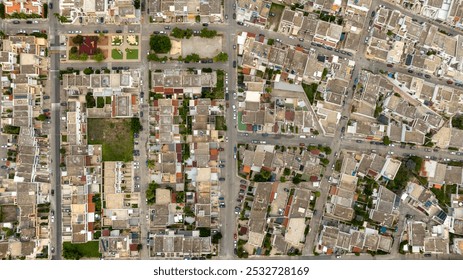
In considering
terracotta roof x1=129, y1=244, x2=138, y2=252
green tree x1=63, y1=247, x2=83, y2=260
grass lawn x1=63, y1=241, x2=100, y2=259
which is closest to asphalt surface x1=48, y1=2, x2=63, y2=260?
green tree x1=63, y1=247, x2=83, y2=260

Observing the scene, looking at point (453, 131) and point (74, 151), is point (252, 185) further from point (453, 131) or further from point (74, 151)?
point (453, 131)

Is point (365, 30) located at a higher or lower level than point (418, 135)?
higher

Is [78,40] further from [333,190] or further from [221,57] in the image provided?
[333,190]

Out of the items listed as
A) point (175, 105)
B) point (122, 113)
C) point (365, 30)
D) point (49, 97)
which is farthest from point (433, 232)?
point (49, 97)

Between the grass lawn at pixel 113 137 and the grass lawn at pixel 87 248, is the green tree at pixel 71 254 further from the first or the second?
the grass lawn at pixel 113 137

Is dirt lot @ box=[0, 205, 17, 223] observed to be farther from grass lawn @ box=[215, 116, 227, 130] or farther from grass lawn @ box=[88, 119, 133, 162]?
grass lawn @ box=[215, 116, 227, 130]

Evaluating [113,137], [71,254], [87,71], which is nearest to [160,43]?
[87,71]

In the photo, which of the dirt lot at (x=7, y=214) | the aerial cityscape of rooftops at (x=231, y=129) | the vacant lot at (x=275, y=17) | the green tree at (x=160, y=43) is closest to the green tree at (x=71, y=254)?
the aerial cityscape of rooftops at (x=231, y=129)
